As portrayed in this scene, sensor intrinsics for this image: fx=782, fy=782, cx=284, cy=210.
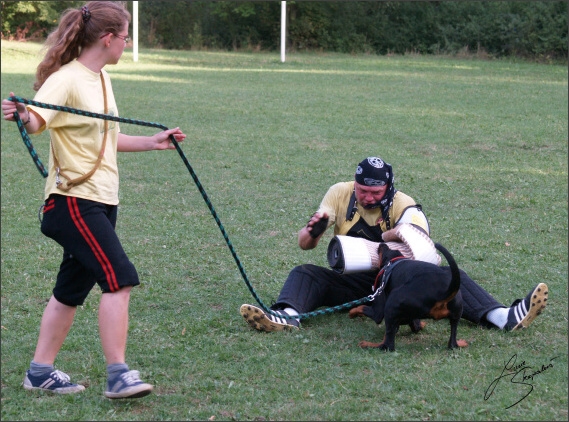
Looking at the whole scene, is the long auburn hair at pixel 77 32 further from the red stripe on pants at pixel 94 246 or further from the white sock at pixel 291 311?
the white sock at pixel 291 311

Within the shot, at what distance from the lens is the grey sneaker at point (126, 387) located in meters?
3.57

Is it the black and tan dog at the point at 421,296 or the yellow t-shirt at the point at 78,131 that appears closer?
the yellow t-shirt at the point at 78,131

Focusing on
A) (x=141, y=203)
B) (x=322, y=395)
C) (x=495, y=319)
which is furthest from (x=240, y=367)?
(x=141, y=203)

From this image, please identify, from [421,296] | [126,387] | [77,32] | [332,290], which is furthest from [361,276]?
[77,32]

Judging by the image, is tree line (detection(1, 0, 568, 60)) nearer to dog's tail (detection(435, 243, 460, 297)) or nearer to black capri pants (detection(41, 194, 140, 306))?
dog's tail (detection(435, 243, 460, 297))

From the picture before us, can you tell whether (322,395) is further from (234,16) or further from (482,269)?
(234,16)

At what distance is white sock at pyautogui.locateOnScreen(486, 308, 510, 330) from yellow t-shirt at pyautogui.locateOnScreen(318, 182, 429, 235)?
2.73 ft

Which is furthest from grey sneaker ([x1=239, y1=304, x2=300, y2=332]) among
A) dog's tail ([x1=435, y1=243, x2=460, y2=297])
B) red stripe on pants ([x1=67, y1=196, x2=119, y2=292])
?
red stripe on pants ([x1=67, y1=196, x2=119, y2=292])

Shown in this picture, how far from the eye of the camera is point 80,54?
376 centimetres

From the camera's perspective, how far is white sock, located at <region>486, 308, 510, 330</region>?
4.86 meters

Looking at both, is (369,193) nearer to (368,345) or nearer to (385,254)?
(385,254)

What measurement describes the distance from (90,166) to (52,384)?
3.65 feet

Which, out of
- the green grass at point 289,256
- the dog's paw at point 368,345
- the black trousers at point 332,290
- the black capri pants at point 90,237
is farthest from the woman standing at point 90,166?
the black trousers at point 332,290

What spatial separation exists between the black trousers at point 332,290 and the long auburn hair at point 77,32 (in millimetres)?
2170
